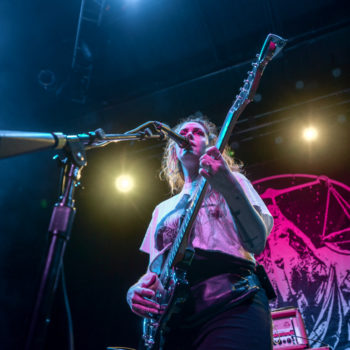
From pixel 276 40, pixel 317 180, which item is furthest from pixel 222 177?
pixel 317 180

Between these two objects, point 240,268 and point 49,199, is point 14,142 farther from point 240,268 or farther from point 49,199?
point 49,199

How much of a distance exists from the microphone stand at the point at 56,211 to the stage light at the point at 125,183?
3601mm

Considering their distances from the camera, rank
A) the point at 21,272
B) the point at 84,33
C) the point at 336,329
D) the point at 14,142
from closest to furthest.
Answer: the point at 14,142 → the point at 336,329 → the point at 84,33 → the point at 21,272

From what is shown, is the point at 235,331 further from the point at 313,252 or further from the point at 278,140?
the point at 278,140

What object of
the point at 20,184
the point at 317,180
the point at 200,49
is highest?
the point at 200,49

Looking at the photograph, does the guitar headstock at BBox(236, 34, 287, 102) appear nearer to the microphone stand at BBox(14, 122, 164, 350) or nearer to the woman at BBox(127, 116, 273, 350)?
the woman at BBox(127, 116, 273, 350)

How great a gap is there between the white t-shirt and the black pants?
24 cm

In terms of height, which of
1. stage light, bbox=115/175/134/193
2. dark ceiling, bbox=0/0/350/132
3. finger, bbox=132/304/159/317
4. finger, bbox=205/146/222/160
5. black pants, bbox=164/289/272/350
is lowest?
black pants, bbox=164/289/272/350

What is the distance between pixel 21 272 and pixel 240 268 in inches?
156

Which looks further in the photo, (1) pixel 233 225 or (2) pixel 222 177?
(1) pixel 233 225

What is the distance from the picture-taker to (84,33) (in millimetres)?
3865

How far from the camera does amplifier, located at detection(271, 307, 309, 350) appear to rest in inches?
97.6

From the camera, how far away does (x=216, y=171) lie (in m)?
1.49

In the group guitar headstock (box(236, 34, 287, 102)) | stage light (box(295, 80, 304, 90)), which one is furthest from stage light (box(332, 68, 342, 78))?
guitar headstock (box(236, 34, 287, 102))
